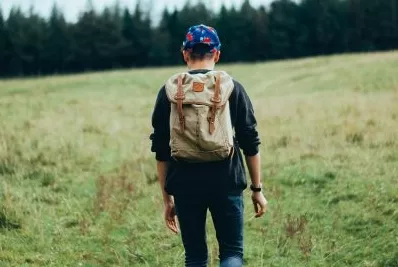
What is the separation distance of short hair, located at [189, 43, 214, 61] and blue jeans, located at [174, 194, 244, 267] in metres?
0.87

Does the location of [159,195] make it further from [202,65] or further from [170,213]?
[202,65]

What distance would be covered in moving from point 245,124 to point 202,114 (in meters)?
0.36

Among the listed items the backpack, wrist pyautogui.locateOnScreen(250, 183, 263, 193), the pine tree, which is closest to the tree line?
the pine tree

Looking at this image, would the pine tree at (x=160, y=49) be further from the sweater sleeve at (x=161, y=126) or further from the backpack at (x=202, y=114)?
the backpack at (x=202, y=114)

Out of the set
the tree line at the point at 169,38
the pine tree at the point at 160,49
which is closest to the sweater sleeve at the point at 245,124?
the tree line at the point at 169,38

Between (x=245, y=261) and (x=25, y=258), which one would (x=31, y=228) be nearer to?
(x=25, y=258)

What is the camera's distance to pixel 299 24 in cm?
6762

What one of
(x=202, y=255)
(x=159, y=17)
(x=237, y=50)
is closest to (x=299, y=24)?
(x=237, y=50)

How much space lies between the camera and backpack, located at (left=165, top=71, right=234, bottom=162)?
318 centimetres

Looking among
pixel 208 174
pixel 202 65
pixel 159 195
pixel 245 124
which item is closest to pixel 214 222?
pixel 208 174

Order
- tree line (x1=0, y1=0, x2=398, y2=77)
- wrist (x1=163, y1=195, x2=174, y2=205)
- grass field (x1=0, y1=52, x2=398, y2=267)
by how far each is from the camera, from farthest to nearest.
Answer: tree line (x1=0, y1=0, x2=398, y2=77), grass field (x1=0, y1=52, x2=398, y2=267), wrist (x1=163, y1=195, x2=174, y2=205)

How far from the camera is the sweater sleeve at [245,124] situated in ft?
11.0

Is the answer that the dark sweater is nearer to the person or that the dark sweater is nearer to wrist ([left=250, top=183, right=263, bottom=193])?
the person

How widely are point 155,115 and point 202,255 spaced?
1009 millimetres
